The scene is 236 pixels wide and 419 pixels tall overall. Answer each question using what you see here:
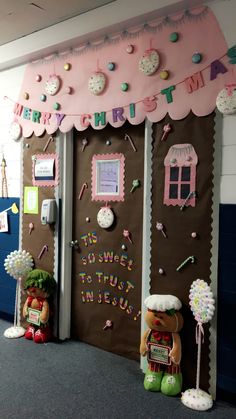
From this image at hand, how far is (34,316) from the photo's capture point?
3.07m

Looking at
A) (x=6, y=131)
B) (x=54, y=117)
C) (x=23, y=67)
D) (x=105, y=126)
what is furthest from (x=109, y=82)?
(x=6, y=131)

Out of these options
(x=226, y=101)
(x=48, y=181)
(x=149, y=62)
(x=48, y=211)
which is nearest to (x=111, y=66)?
(x=149, y=62)

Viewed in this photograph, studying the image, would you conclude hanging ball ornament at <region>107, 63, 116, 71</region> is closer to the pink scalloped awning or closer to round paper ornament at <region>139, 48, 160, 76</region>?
→ the pink scalloped awning

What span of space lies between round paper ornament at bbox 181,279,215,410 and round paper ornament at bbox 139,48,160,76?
4.51ft

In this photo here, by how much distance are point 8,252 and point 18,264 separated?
41cm

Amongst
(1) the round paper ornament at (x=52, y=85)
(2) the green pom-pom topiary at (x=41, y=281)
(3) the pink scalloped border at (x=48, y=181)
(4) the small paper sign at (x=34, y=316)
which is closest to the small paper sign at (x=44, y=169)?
(3) the pink scalloped border at (x=48, y=181)

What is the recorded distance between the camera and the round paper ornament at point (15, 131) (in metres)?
3.32

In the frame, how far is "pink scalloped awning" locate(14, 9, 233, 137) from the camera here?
88.2 inches

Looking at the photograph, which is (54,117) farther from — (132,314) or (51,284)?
(132,314)

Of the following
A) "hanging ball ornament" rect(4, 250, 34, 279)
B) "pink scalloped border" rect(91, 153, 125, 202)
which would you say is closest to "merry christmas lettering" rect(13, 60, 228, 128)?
"pink scalloped border" rect(91, 153, 125, 202)

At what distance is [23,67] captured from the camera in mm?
3301

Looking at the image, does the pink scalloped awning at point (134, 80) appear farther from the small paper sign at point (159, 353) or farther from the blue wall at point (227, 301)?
the small paper sign at point (159, 353)

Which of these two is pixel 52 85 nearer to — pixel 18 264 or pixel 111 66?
pixel 111 66

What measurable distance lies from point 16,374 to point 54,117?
6.34 ft
